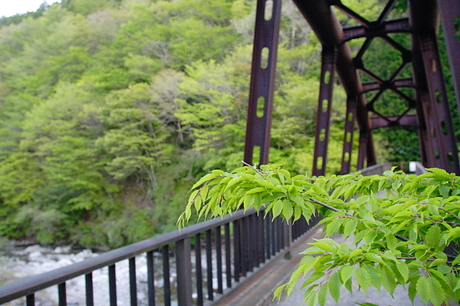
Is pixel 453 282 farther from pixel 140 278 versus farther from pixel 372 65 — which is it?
pixel 372 65

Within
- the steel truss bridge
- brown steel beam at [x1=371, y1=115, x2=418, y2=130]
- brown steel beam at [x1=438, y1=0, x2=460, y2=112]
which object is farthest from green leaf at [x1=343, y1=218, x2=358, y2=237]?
brown steel beam at [x1=371, y1=115, x2=418, y2=130]

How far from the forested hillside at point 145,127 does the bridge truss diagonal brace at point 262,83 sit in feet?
40.5

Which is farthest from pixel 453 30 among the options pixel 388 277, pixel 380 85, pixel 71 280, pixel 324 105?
pixel 71 280

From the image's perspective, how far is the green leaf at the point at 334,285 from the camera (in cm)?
73

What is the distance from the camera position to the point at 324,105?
6.80 m

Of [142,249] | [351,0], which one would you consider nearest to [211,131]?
[351,0]

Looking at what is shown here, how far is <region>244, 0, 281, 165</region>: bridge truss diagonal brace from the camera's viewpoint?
3.61m

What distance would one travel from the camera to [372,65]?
25656 mm

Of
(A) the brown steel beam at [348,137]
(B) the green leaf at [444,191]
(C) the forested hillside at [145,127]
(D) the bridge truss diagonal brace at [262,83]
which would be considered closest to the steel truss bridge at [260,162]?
(D) the bridge truss diagonal brace at [262,83]

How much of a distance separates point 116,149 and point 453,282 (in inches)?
790

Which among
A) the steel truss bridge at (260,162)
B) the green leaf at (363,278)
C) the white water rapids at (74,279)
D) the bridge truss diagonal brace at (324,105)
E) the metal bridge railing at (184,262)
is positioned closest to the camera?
the green leaf at (363,278)

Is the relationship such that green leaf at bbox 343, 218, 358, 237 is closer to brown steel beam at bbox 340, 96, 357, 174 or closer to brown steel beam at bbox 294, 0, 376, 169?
brown steel beam at bbox 294, 0, 376, 169

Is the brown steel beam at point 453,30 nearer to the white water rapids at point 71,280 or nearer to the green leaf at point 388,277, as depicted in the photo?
the green leaf at point 388,277

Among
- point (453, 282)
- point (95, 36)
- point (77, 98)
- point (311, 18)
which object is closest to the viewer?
point (453, 282)
